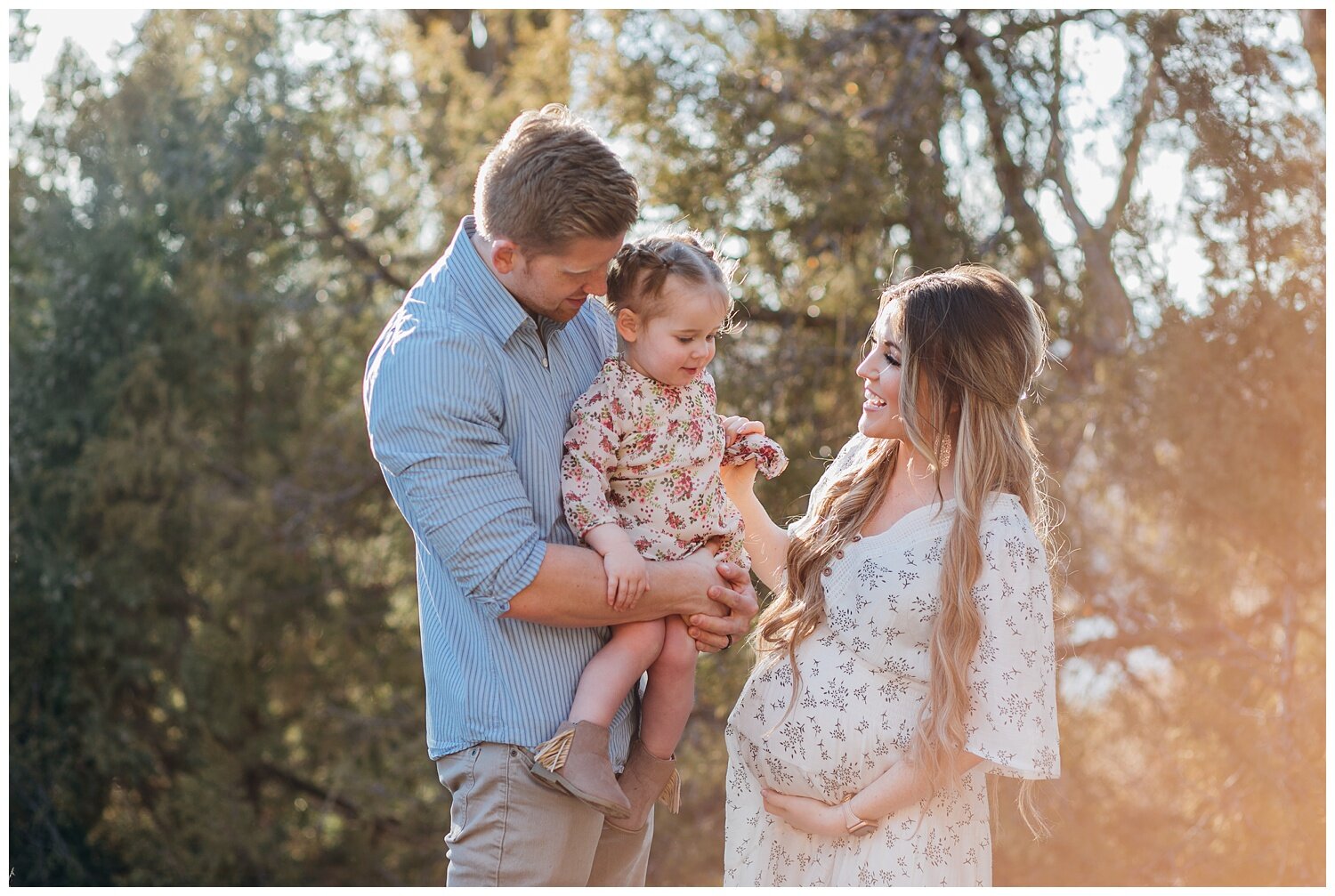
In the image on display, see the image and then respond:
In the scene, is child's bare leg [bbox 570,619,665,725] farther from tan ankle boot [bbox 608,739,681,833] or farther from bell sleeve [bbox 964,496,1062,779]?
bell sleeve [bbox 964,496,1062,779]

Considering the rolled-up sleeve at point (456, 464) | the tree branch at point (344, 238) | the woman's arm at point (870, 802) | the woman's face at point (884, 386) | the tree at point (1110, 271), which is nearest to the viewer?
the rolled-up sleeve at point (456, 464)

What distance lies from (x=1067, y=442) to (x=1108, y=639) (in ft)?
3.12

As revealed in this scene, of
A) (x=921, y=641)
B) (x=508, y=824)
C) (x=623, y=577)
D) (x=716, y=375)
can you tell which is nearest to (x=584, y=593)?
(x=623, y=577)

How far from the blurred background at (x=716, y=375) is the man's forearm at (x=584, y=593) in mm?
2834

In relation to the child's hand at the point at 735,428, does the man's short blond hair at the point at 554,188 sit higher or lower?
higher

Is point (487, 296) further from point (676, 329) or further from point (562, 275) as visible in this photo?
point (676, 329)

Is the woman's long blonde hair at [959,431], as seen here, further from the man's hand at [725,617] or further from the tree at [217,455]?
the tree at [217,455]

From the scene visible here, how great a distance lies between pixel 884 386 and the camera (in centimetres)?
242

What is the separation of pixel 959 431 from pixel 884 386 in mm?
Answer: 163

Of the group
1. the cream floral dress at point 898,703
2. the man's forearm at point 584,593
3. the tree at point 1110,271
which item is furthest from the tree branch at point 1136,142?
the man's forearm at point 584,593

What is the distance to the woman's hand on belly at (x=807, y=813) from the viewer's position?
92.2 inches

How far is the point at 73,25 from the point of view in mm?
7043

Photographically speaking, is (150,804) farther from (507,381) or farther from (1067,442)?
(507,381)

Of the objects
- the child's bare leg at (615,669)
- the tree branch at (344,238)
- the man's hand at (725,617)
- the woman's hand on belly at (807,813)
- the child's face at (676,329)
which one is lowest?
the woman's hand on belly at (807,813)
